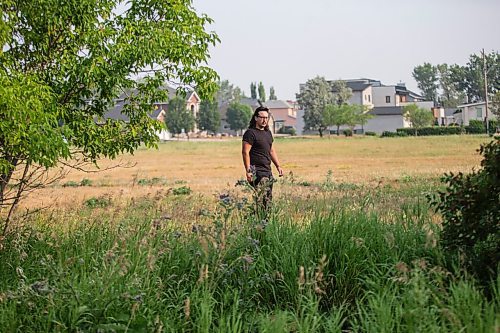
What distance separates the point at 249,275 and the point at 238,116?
123 m

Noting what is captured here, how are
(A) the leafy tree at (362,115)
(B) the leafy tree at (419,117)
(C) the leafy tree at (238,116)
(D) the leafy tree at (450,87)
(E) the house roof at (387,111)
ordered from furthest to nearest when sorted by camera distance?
(D) the leafy tree at (450,87) → (C) the leafy tree at (238,116) → (E) the house roof at (387,111) → (A) the leafy tree at (362,115) → (B) the leafy tree at (419,117)

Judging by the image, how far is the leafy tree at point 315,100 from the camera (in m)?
112

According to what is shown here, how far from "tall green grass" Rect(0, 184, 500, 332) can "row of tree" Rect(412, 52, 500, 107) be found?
200ft

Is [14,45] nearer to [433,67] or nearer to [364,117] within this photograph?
[364,117]

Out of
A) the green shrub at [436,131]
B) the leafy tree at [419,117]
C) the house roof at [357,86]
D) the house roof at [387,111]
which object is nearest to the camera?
the green shrub at [436,131]

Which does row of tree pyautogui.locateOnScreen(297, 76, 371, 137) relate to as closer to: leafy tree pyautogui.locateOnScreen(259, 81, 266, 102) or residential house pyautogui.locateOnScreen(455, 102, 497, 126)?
residential house pyautogui.locateOnScreen(455, 102, 497, 126)

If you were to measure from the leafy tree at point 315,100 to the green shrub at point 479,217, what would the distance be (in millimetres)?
103527

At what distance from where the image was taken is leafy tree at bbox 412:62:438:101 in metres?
183

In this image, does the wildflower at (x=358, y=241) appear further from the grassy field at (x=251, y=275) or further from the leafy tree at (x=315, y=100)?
the leafy tree at (x=315, y=100)

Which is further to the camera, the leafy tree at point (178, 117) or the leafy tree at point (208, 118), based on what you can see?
the leafy tree at point (208, 118)

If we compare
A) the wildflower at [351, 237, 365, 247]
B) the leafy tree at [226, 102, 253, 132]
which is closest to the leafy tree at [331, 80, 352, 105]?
the leafy tree at [226, 102, 253, 132]

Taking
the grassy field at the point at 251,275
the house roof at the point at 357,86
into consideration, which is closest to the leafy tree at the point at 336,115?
the house roof at the point at 357,86

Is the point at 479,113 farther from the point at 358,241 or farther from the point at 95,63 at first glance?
the point at 358,241

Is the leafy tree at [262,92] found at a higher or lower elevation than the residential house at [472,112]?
higher
